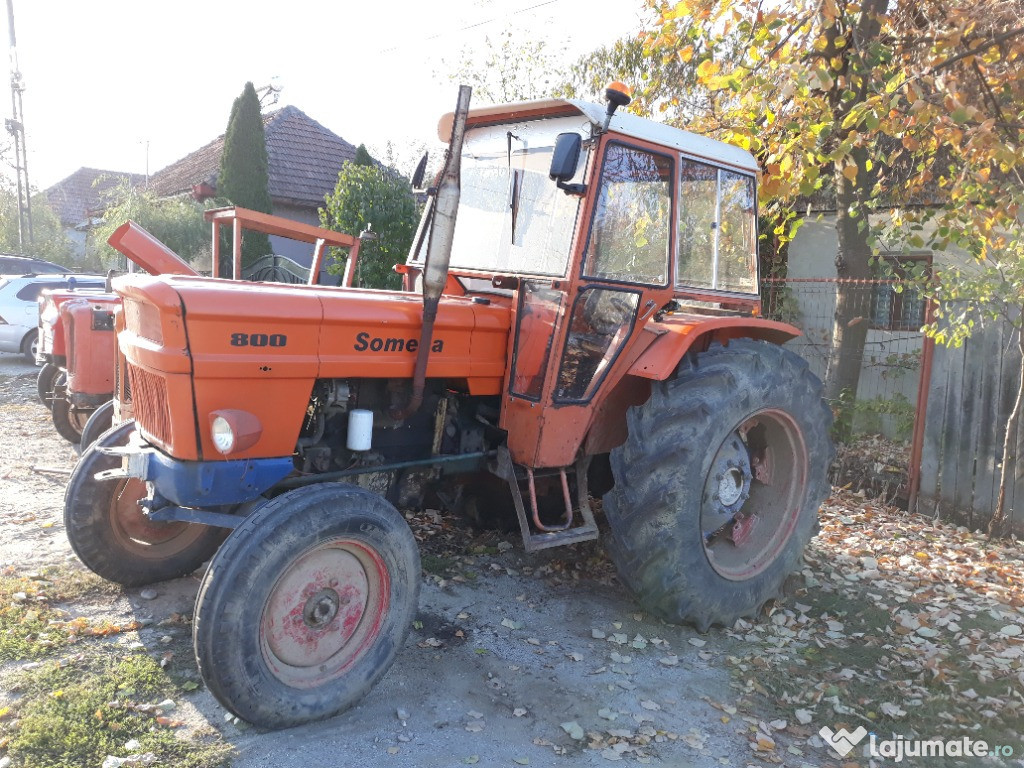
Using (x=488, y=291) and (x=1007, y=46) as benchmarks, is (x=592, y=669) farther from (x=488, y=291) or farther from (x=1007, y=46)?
(x=1007, y=46)

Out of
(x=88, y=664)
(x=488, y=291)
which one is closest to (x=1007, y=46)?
(x=488, y=291)

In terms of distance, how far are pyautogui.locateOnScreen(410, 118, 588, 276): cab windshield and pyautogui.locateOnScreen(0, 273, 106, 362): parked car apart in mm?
9864

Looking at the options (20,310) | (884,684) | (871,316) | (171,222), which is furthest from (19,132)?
(884,684)

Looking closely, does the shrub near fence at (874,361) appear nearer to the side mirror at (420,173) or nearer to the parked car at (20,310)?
the side mirror at (420,173)

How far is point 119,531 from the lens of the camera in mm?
4145

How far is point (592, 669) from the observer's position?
3.73m

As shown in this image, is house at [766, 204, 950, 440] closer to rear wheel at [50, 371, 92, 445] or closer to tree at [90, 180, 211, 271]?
rear wheel at [50, 371, 92, 445]

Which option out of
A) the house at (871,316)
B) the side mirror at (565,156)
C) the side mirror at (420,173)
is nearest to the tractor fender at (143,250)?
the side mirror at (420,173)

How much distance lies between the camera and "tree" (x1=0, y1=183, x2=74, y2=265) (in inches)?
897

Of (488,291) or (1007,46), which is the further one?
(1007,46)

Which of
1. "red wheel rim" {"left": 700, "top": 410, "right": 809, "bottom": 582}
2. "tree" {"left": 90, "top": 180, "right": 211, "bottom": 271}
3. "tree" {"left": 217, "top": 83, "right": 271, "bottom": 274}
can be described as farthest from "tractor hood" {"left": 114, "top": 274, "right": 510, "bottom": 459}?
"tree" {"left": 90, "top": 180, "right": 211, "bottom": 271}

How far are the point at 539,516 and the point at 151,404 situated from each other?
2.01m

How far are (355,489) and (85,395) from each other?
14.4 feet

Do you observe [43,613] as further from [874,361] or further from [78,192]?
[78,192]
